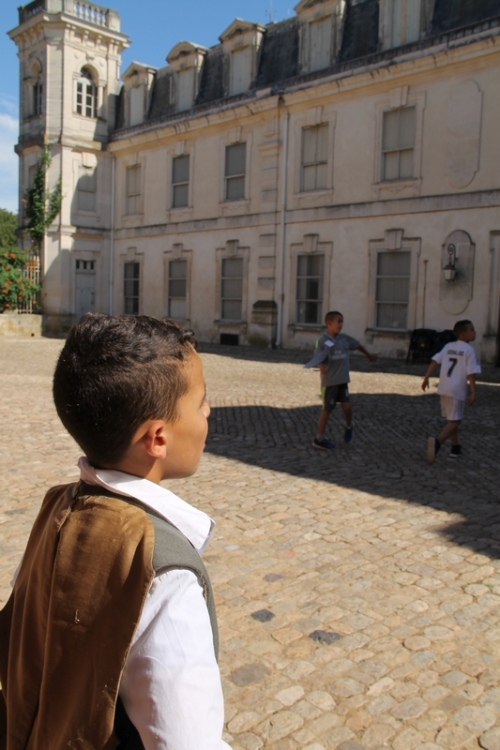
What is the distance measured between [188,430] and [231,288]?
22.3 m

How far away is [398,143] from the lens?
18703 millimetres

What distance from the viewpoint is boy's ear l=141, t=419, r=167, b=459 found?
1.35m

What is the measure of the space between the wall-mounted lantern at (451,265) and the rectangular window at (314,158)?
4.63m

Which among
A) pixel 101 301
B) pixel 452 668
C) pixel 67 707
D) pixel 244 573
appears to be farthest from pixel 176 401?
pixel 101 301

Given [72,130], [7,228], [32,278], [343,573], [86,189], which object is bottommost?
[343,573]

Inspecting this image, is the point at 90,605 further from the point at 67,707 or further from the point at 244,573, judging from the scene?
the point at 244,573

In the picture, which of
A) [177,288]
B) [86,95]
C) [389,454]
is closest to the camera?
[389,454]

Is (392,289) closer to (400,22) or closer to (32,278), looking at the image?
(400,22)

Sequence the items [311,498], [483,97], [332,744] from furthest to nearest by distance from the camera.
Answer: [483,97] < [311,498] < [332,744]

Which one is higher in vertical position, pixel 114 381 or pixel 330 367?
pixel 114 381

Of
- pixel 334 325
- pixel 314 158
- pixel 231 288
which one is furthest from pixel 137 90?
pixel 334 325

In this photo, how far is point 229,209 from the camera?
2323 cm

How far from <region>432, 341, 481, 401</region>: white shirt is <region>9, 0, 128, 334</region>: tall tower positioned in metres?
20.8

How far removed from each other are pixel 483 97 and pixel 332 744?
16.9 meters
